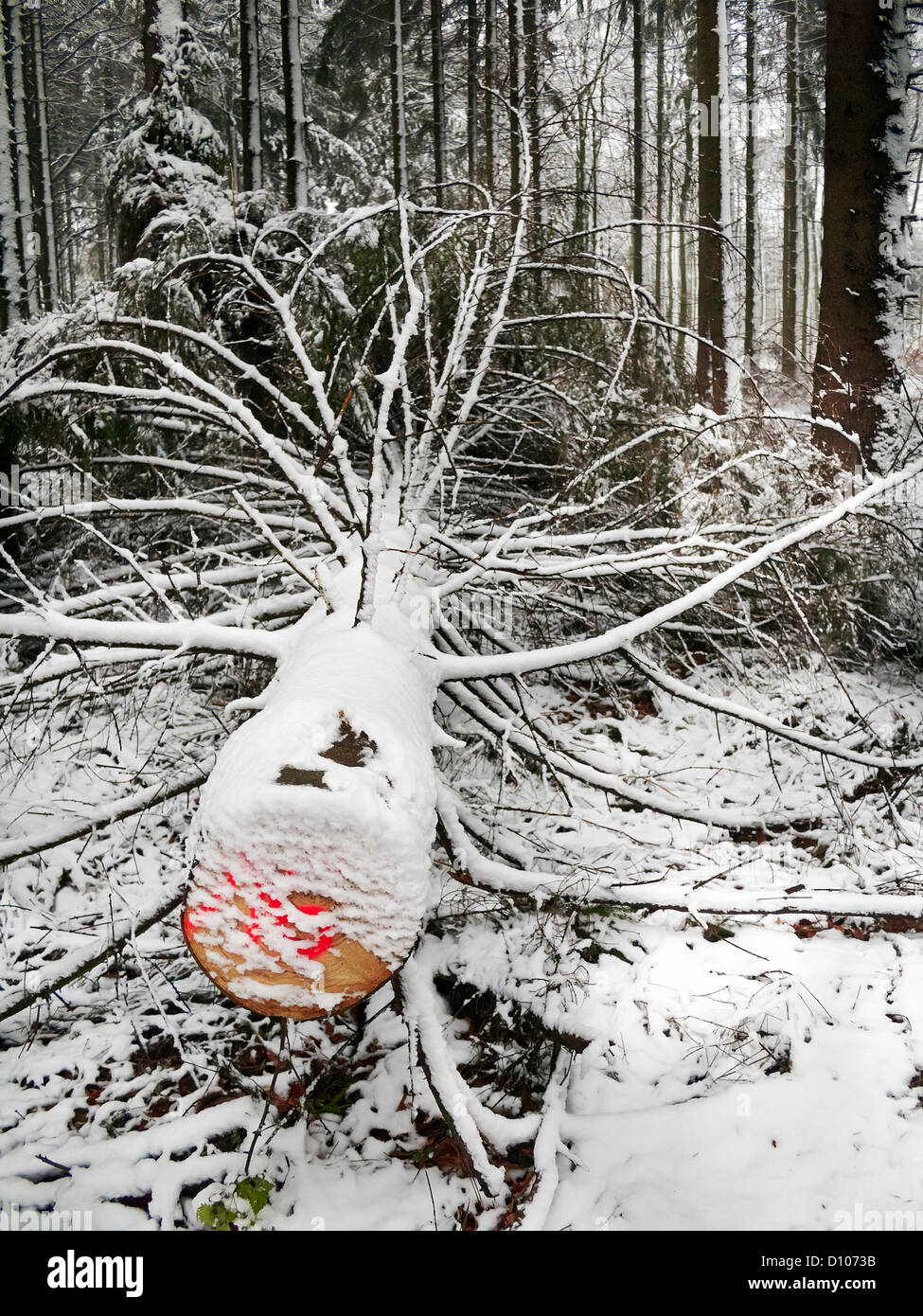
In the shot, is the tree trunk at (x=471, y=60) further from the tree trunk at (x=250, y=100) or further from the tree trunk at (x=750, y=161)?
the tree trunk at (x=250, y=100)

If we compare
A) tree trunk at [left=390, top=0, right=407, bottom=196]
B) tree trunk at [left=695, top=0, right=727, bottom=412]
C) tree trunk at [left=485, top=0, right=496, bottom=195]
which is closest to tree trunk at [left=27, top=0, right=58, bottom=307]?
tree trunk at [left=390, top=0, right=407, bottom=196]

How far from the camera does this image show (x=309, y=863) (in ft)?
5.20

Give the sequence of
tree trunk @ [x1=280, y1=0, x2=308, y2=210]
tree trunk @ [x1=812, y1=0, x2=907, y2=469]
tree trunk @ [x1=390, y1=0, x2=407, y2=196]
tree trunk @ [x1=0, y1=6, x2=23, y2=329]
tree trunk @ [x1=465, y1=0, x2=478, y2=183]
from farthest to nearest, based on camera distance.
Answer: tree trunk @ [x1=465, y1=0, x2=478, y2=183], tree trunk @ [x1=390, y1=0, x2=407, y2=196], tree trunk @ [x1=0, y1=6, x2=23, y2=329], tree trunk @ [x1=280, y1=0, x2=308, y2=210], tree trunk @ [x1=812, y1=0, x2=907, y2=469]

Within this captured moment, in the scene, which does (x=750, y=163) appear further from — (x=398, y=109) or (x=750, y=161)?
(x=398, y=109)

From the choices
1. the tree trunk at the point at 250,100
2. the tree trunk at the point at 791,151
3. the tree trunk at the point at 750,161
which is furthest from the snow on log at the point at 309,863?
the tree trunk at the point at 750,161

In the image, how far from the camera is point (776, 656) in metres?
3.94

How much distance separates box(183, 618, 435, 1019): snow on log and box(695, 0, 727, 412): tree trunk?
7049 mm

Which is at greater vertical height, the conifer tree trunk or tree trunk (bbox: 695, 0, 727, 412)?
the conifer tree trunk

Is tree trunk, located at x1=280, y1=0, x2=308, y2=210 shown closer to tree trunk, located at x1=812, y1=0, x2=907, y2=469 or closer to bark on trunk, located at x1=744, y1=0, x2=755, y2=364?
tree trunk, located at x1=812, y1=0, x2=907, y2=469

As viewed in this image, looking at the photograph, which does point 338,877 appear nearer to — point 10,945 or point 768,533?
point 10,945

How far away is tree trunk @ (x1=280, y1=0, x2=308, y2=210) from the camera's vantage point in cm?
716

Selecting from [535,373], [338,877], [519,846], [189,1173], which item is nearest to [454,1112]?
[189,1173]

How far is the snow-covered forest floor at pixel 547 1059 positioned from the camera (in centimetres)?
209
